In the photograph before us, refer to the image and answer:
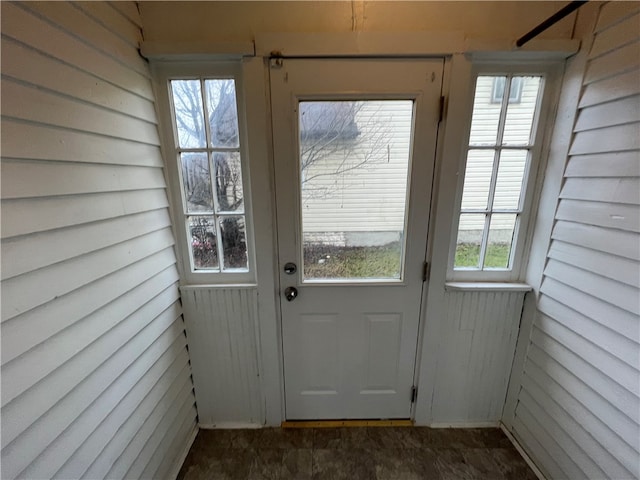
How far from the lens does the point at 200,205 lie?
52.9 inches

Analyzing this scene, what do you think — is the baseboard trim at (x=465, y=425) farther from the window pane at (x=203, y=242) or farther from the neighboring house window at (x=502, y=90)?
the neighboring house window at (x=502, y=90)

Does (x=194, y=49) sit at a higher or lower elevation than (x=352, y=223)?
higher

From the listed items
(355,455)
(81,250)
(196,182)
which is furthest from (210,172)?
(355,455)

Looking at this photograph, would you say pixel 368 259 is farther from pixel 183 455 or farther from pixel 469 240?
pixel 183 455

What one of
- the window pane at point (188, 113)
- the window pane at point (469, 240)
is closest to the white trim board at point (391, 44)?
the window pane at point (188, 113)

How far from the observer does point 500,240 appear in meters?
1.40

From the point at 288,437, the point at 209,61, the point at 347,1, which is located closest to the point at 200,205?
the point at 209,61

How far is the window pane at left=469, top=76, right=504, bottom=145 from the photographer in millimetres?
1227

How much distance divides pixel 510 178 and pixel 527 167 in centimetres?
9

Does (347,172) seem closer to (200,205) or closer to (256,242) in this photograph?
(256,242)

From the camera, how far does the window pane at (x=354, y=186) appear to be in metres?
1.23

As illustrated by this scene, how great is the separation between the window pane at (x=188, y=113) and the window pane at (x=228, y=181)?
12 cm

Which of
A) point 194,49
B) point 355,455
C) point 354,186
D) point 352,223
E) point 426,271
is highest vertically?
point 194,49

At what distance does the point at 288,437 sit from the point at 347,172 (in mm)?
1490
